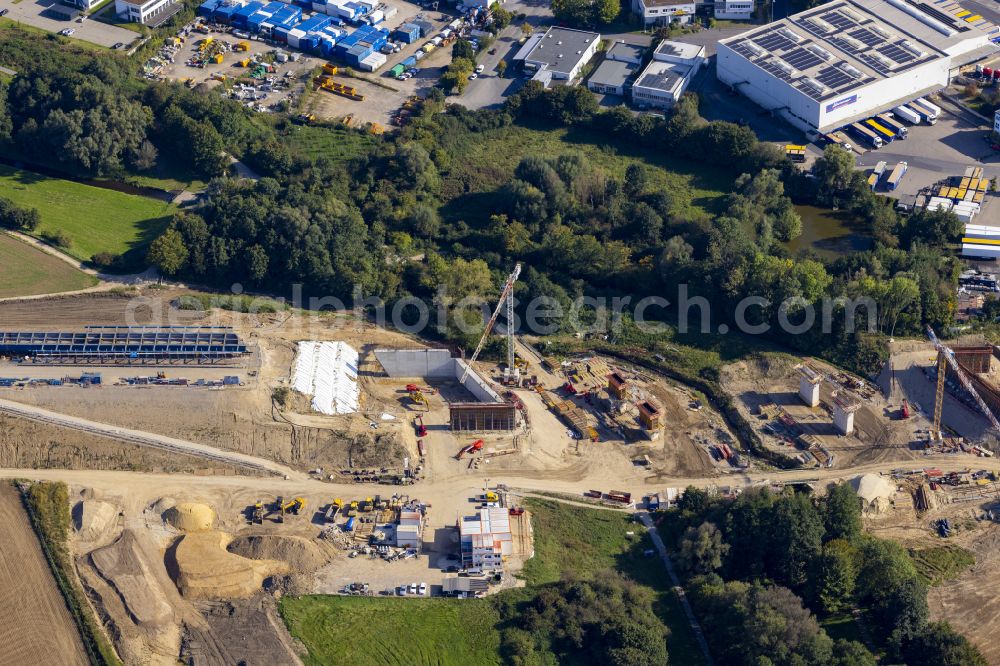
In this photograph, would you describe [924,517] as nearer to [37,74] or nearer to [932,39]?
[932,39]

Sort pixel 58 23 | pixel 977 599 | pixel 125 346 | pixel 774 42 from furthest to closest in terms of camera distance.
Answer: pixel 58 23 → pixel 774 42 → pixel 125 346 → pixel 977 599

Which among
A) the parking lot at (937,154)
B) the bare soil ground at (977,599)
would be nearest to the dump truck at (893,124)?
the parking lot at (937,154)

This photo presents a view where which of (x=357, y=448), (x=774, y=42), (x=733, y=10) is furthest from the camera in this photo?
(x=733, y=10)

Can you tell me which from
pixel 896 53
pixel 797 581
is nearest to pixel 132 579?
pixel 797 581

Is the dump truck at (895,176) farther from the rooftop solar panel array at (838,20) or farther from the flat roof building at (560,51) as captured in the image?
the flat roof building at (560,51)

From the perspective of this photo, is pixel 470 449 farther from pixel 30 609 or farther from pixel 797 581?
pixel 30 609
